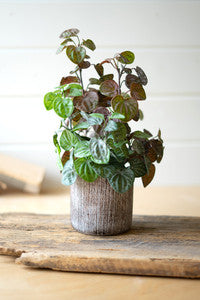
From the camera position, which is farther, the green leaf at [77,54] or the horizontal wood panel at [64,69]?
the horizontal wood panel at [64,69]

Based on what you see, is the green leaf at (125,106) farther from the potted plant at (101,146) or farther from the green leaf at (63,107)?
the green leaf at (63,107)

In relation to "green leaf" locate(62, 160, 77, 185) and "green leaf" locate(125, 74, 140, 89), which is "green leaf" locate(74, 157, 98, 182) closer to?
"green leaf" locate(62, 160, 77, 185)

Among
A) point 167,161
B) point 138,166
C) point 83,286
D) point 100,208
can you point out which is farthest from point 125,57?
point 167,161

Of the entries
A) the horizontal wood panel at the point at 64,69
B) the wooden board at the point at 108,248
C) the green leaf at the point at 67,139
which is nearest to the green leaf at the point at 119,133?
the green leaf at the point at 67,139

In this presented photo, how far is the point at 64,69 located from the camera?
1.88m

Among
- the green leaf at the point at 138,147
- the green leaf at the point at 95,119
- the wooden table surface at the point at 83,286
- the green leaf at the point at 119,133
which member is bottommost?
the wooden table surface at the point at 83,286

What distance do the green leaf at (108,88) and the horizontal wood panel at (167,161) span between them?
108cm

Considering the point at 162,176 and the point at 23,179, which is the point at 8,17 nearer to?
the point at 23,179

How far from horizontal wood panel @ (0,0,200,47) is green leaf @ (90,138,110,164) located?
43.3 inches

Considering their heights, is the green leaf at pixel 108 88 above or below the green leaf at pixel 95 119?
above

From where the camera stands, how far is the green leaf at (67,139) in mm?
946

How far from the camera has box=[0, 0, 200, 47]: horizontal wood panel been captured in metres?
1.83

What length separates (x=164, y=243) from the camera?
945mm

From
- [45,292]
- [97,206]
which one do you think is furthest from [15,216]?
[45,292]
